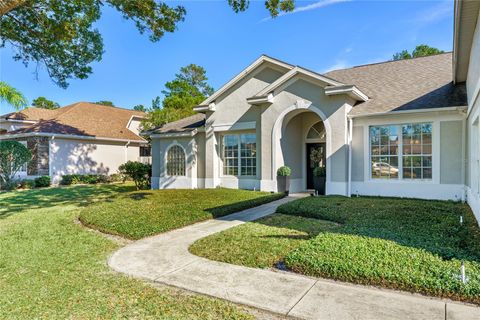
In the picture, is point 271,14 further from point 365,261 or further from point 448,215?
point 365,261

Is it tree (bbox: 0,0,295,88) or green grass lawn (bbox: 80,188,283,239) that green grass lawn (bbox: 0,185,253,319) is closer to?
green grass lawn (bbox: 80,188,283,239)

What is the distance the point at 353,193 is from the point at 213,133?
26.2 ft

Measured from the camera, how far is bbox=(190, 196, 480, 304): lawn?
4418 mm

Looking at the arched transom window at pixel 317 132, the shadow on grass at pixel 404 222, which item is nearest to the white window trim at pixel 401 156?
the shadow on grass at pixel 404 222

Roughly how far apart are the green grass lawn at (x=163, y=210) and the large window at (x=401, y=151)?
14.4 feet

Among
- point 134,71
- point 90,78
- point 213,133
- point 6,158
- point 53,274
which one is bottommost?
point 53,274

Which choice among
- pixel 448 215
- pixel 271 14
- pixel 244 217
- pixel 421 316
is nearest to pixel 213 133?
pixel 271 14

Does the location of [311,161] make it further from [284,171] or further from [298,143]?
[284,171]

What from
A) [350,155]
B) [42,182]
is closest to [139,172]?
[42,182]

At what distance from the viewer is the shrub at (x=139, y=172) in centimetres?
1897

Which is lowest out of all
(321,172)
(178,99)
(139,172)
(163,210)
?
(163,210)

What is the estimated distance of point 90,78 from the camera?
18484 mm

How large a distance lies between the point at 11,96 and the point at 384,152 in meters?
16.3

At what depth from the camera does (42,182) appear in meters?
21.5
